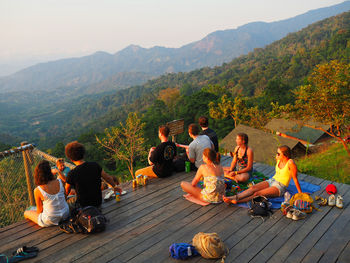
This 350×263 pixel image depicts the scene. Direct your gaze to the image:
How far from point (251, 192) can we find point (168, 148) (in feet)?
5.74

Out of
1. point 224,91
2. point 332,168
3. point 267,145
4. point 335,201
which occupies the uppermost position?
point 335,201

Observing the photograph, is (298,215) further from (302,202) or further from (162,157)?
(162,157)

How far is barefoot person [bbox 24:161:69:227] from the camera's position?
10.9 feet

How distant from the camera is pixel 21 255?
291cm

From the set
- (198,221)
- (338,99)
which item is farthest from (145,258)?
(338,99)

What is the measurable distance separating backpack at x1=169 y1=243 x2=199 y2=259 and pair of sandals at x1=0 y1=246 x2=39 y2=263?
1.68 meters

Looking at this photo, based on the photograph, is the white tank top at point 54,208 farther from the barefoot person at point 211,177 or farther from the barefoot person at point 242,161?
the barefoot person at point 242,161

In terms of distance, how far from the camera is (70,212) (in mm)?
3627

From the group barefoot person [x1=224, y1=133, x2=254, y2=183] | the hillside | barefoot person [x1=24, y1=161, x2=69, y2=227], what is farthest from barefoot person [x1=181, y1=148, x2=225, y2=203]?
the hillside

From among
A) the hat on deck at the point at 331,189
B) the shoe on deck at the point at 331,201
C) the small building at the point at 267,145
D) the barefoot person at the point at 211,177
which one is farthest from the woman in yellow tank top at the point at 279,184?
the small building at the point at 267,145

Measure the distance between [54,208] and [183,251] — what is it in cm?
192

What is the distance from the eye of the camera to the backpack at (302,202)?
12.2 feet

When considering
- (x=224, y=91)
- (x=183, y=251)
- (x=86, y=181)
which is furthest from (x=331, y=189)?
(x=224, y=91)

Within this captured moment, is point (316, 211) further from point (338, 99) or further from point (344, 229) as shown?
point (338, 99)
